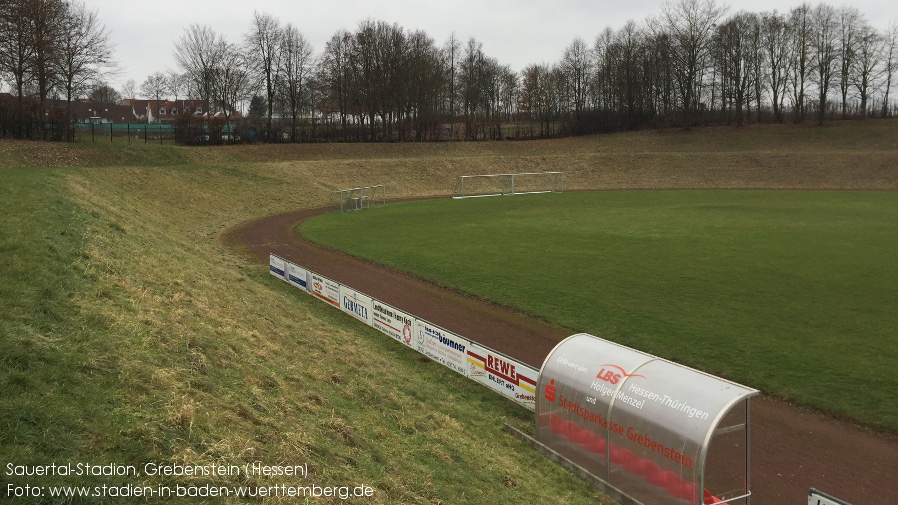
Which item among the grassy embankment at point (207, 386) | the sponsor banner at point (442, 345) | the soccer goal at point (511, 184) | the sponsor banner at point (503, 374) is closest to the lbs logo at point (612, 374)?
the grassy embankment at point (207, 386)

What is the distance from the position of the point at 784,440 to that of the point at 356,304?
13.9 metres

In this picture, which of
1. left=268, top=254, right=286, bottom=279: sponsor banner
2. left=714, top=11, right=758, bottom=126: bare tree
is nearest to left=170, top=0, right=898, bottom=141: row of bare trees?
left=714, top=11, right=758, bottom=126: bare tree

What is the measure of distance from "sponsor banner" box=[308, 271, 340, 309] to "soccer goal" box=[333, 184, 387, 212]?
28.2 metres

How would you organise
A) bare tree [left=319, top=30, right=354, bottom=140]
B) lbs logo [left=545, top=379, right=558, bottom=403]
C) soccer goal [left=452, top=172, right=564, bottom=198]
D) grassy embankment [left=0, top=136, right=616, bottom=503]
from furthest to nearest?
bare tree [left=319, top=30, right=354, bottom=140] < soccer goal [left=452, top=172, right=564, bottom=198] < lbs logo [left=545, top=379, right=558, bottom=403] < grassy embankment [left=0, top=136, right=616, bottom=503]

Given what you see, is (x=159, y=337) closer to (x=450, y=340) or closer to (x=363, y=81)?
(x=450, y=340)

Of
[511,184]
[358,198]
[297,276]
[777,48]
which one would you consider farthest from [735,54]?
[297,276]

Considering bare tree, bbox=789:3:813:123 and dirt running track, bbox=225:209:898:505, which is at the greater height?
bare tree, bbox=789:3:813:123

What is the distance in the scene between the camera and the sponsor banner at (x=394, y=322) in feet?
66.0

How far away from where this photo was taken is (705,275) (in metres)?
27.4

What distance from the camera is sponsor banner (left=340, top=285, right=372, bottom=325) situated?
2239cm

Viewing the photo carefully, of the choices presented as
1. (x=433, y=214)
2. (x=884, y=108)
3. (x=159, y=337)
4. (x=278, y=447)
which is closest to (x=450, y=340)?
(x=159, y=337)

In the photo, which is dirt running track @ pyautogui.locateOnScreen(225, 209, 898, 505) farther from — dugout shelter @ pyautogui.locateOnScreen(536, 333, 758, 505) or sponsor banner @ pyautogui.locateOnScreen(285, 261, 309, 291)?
sponsor banner @ pyautogui.locateOnScreen(285, 261, 309, 291)

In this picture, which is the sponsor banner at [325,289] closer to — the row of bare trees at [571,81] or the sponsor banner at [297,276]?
the sponsor banner at [297,276]

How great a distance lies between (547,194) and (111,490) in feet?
205
